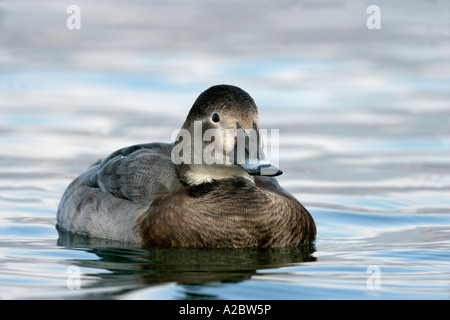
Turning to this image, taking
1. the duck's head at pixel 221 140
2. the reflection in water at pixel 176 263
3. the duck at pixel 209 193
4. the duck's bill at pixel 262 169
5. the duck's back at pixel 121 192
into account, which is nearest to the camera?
the reflection in water at pixel 176 263

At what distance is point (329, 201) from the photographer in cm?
1222

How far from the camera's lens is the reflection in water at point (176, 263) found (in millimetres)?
8266

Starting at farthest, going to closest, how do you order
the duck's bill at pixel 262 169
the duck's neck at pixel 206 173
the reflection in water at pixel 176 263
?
the duck's neck at pixel 206 173, the duck's bill at pixel 262 169, the reflection in water at pixel 176 263

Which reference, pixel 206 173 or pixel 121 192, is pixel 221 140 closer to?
pixel 206 173

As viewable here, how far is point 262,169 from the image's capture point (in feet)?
29.5

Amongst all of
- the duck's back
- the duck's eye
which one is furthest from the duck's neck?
the duck's eye

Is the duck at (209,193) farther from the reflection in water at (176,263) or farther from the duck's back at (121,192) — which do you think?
the reflection in water at (176,263)

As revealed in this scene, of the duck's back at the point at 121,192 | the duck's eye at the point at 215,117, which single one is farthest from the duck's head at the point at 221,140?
the duck's back at the point at 121,192

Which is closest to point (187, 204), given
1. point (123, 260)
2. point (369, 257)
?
point (123, 260)

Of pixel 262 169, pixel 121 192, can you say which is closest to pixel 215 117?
pixel 262 169

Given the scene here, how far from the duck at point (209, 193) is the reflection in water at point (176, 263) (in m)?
0.14

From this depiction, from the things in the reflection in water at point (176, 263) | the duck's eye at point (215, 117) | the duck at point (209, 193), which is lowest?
the reflection in water at point (176, 263)

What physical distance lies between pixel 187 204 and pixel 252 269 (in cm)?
129

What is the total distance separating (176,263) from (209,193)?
110 cm
